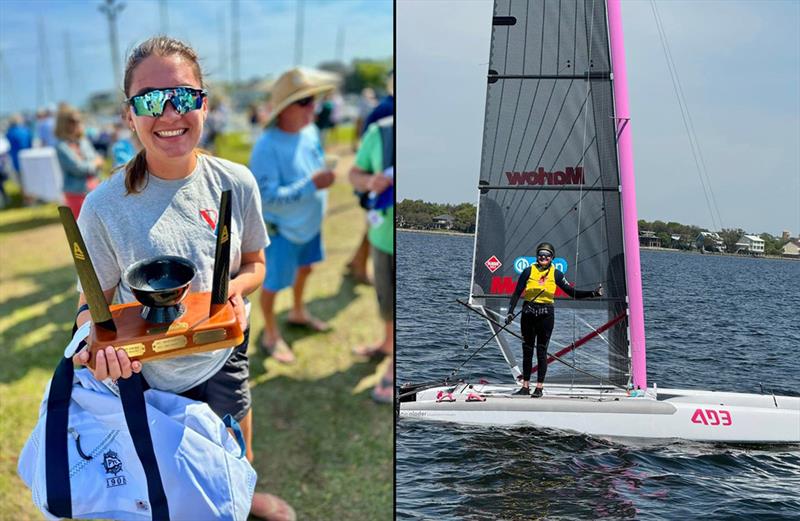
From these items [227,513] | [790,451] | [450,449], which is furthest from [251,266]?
[790,451]

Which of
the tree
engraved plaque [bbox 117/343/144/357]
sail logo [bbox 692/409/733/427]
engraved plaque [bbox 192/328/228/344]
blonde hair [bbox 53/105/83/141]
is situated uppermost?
the tree

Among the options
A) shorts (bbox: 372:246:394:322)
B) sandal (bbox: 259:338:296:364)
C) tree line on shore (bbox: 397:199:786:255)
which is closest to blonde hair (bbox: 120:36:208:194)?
tree line on shore (bbox: 397:199:786:255)

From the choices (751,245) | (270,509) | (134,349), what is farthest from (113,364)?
(270,509)

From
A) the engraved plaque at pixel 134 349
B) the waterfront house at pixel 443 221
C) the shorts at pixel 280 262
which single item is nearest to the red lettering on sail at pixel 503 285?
the waterfront house at pixel 443 221

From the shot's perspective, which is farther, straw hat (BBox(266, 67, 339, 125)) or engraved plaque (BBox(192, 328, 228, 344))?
straw hat (BBox(266, 67, 339, 125))

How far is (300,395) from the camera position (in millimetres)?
3715

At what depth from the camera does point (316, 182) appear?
3.61 metres

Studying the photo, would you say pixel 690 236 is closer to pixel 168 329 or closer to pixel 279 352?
pixel 168 329

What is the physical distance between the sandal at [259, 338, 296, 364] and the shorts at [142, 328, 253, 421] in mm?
2195

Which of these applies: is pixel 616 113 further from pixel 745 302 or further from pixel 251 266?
pixel 251 266

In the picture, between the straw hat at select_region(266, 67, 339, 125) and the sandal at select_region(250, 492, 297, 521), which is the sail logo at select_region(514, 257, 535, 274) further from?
the straw hat at select_region(266, 67, 339, 125)

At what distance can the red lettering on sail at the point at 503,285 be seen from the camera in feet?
3.42

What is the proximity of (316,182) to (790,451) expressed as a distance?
2.87 m

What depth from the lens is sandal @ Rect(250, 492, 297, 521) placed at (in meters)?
2.59
